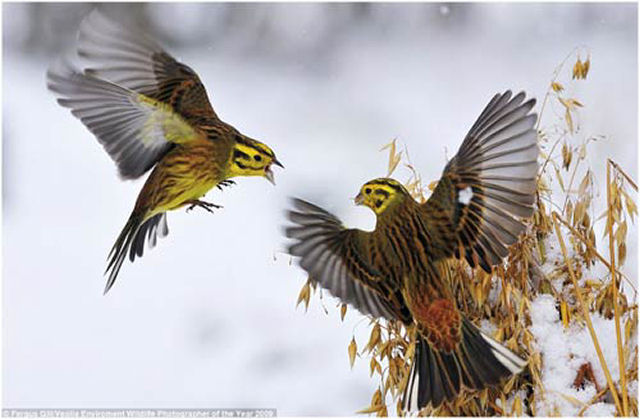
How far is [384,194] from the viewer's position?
1224mm

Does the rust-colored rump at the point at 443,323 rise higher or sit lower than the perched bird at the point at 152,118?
lower

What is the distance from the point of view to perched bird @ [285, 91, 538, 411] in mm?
1186

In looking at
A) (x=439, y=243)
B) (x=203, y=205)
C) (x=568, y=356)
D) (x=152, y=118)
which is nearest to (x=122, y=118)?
(x=152, y=118)

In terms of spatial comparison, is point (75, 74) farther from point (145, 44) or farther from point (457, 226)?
point (457, 226)

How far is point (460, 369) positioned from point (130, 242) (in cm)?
52

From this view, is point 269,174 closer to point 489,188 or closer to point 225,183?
point 225,183

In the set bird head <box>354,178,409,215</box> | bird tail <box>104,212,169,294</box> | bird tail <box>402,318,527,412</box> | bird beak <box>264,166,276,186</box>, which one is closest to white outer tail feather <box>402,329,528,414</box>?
bird tail <box>402,318,527,412</box>

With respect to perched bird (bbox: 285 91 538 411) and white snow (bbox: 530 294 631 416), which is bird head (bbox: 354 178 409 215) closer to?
perched bird (bbox: 285 91 538 411)

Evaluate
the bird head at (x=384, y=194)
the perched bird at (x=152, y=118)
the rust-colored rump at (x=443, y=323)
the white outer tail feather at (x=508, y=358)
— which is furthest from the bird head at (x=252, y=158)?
the white outer tail feather at (x=508, y=358)

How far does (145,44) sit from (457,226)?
1.69 feet

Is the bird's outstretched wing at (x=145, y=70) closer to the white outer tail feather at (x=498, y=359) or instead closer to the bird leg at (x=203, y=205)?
the bird leg at (x=203, y=205)

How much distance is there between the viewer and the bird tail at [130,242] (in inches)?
51.2

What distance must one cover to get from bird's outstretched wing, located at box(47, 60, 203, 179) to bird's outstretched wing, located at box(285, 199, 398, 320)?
21 cm

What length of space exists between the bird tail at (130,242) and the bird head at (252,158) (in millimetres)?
173
